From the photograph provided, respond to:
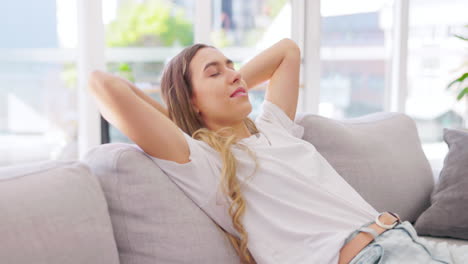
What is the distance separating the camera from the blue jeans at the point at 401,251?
1.35m

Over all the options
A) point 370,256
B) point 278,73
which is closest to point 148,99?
point 278,73

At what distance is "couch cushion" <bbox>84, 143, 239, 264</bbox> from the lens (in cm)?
130

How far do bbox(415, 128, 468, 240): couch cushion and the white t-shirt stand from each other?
1.96 ft

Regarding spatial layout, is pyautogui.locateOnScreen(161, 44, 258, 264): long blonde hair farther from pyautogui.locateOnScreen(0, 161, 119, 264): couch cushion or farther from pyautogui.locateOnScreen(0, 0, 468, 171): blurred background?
pyautogui.locateOnScreen(0, 0, 468, 171): blurred background

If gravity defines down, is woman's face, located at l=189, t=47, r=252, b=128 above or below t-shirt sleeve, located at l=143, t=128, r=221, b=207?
above

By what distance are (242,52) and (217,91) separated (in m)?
2.45

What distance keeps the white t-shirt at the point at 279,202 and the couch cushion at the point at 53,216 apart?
24cm

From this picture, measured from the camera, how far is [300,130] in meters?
1.90

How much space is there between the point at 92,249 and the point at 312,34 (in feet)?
11.0

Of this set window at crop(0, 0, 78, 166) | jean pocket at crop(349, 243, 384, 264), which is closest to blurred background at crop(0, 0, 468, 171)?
window at crop(0, 0, 78, 166)

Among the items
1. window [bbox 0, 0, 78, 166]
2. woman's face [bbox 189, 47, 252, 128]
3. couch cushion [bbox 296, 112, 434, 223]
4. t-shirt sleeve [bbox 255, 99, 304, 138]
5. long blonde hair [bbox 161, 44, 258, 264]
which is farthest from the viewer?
window [bbox 0, 0, 78, 166]

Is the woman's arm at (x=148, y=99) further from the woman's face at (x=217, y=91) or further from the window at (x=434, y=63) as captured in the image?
the window at (x=434, y=63)

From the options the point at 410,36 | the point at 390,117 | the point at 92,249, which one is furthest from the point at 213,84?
the point at 410,36

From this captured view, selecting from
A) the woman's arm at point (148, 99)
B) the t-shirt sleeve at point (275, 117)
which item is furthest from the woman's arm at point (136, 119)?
the t-shirt sleeve at point (275, 117)
